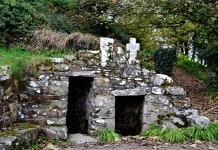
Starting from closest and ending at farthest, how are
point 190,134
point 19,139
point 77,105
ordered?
point 19,139
point 190,134
point 77,105

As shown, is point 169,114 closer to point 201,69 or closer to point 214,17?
point 214,17

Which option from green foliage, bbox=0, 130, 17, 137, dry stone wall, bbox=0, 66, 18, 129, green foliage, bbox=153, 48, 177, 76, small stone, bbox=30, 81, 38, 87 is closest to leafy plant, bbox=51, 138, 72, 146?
dry stone wall, bbox=0, 66, 18, 129

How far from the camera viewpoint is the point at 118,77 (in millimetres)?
9008

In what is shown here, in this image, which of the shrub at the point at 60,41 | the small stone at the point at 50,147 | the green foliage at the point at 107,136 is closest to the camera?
the small stone at the point at 50,147

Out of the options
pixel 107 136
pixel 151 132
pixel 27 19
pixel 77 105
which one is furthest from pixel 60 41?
pixel 151 132

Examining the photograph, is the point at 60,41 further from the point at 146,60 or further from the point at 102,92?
the point at 146,60

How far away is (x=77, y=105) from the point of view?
966 cm

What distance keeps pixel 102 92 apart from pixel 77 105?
3.42 feet

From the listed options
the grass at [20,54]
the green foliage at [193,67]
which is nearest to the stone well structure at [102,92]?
the grass at [20,54]

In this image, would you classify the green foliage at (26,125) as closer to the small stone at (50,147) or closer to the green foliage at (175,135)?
the small stone at (50,147)

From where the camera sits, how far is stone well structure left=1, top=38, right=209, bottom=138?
8555 mm

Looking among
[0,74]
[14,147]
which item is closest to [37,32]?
[0,74]

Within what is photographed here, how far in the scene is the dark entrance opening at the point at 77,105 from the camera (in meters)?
9.50

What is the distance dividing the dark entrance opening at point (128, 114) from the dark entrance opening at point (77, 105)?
0.82 m
